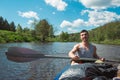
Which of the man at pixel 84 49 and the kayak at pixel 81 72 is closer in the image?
the kayak at pixel 81 72

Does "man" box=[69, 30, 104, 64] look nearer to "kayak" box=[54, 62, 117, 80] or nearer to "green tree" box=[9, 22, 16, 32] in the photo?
"kayak" box=[54, 62, 117, 80]

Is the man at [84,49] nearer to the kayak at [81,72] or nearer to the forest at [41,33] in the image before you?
the kayak at [81,72]

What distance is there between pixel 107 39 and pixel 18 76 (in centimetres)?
12226

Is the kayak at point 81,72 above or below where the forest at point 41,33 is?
below

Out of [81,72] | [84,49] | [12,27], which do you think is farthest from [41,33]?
[81,72]

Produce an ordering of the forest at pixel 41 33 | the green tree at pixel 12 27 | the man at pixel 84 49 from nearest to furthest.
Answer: the man at pixel 84 49
the forest at pixel 41 33
the green tree at pixel 12 27

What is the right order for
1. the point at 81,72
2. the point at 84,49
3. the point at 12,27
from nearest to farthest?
the point at 81,72, the point at 84,49, the point at 12,27

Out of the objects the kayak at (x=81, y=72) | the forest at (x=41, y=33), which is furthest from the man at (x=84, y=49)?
the forest at (x=41, y=33)

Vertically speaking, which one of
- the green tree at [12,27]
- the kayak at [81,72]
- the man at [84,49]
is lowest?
the kayak at [81,72]

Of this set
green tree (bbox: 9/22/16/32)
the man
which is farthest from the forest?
the man

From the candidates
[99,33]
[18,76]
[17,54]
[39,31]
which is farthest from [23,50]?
[99,33]

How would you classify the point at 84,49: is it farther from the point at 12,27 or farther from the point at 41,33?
the point at 12,27

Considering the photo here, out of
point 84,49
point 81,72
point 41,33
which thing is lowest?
point 81,72

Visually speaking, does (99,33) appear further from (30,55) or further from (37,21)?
(30,55)
